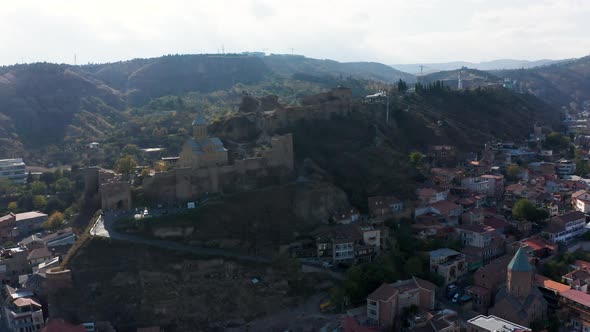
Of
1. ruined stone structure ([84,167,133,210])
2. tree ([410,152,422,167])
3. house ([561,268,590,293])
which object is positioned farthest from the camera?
tree ([410,152,422,167])

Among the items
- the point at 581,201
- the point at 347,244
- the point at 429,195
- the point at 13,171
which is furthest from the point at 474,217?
the point at 13,171

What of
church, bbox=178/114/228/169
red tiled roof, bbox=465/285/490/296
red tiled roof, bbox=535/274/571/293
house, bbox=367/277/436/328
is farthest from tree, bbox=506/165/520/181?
church, bbox=178/114/228/169

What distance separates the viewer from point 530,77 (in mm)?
159500

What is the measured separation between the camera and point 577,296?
1100 inches

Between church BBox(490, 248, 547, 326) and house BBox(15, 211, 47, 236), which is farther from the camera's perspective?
house BBox(15, 211, 47, 236)

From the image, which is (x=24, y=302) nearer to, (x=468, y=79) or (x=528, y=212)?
(x=528, y=212)

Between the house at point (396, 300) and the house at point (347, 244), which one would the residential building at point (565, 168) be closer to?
the house at point (347, 244)

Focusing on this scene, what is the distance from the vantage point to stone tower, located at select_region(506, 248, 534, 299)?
27422mm

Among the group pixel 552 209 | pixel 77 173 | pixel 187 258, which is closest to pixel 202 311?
pixel 187 258

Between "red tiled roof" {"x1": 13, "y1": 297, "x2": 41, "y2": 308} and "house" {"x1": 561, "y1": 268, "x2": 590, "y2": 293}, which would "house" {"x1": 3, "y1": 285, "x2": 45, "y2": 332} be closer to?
"red tiled roof" {"x1": 13, "y1": 297, "x2": 41, "y2": 308}

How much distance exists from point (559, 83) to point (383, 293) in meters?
151

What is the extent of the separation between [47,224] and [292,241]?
21664mm

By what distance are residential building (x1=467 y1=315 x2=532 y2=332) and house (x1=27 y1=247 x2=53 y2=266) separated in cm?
2630

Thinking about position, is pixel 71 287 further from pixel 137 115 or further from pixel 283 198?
pixel 137 115
